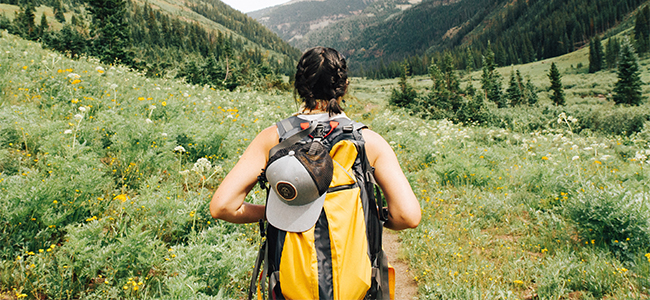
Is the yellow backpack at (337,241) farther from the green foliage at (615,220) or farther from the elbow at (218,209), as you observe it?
the green foliage at (615,220)

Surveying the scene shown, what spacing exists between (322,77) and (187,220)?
2.75m

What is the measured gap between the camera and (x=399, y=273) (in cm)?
427

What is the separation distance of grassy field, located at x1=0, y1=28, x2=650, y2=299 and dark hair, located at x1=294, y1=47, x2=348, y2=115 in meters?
1.65

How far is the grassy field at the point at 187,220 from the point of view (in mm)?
2801

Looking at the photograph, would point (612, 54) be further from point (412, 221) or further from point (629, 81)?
point (412, 221)

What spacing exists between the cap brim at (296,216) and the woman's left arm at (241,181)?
1.03ft

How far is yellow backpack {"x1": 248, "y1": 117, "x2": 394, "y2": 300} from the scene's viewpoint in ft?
4.53

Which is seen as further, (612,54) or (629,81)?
(612,54)

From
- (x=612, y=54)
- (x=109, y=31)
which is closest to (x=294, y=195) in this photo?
(x=109, y=31)

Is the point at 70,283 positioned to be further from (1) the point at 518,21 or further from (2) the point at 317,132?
(1) the point at 518,21

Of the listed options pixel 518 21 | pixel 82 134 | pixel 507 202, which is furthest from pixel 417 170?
pixel 518 21

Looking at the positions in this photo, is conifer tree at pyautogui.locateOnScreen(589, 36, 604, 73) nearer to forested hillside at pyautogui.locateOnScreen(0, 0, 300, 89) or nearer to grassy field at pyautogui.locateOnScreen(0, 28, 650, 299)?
forested hillside at pyautogui.locateOnScreen(0, 0, 300, 89)

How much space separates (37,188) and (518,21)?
693ft

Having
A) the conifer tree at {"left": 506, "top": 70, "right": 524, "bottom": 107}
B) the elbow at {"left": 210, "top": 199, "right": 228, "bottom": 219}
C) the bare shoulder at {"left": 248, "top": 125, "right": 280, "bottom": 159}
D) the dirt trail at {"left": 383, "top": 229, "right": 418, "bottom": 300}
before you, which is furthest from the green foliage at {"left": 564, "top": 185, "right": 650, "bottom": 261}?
the conifer tree at {"left": 506, "top": 70, "right": 524, "bottom": 107}
